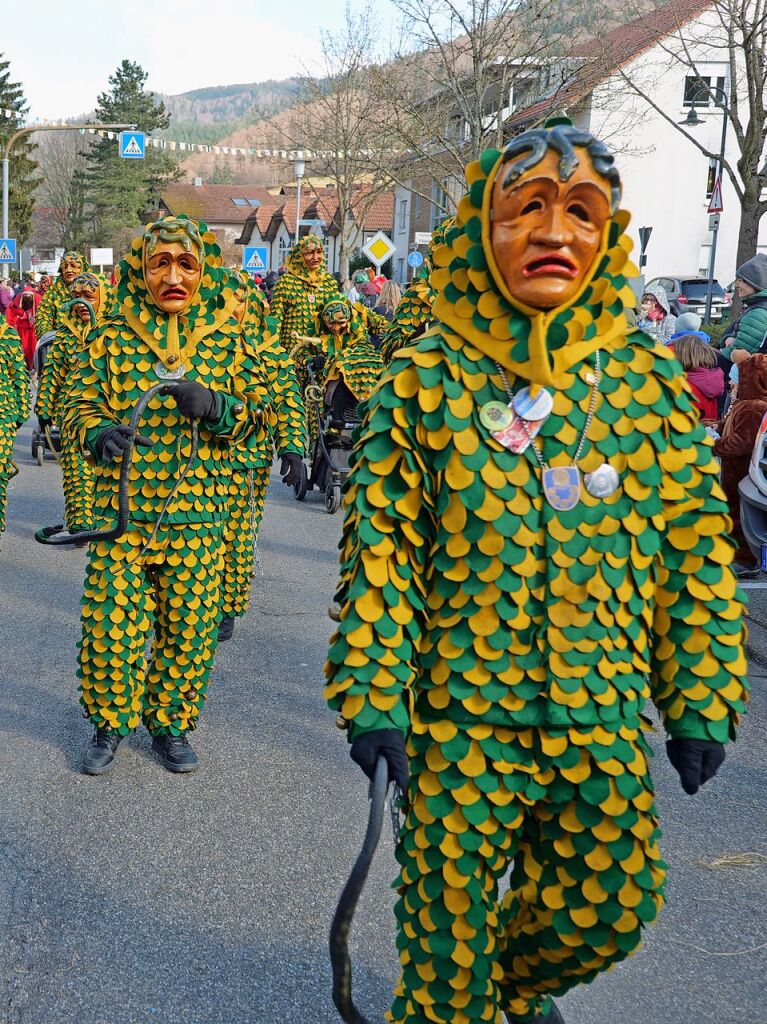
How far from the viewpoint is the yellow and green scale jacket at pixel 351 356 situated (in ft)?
37.7

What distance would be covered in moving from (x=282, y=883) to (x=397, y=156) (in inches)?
1379

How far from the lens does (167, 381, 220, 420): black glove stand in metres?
4.79

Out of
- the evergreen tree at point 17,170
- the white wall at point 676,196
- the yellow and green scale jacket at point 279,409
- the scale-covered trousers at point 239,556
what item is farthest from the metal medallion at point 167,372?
the evergreen tree at point 17,170

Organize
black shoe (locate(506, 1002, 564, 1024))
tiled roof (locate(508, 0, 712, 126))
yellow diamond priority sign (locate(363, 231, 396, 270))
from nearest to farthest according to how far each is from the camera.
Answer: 1. black shoe (locate(506, 1002, 564, 1024))
2. tiled roof (locate(508, 0, 712, 126))
3. yellow diamond priority sign (locate(363, 231, 396, 270))

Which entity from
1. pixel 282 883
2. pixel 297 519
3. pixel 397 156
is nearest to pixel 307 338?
pixel 297 519

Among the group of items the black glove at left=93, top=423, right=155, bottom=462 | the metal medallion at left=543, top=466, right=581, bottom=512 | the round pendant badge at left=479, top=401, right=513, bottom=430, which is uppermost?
the round pendant badge at left=479, top=401, right=513, bottom=430

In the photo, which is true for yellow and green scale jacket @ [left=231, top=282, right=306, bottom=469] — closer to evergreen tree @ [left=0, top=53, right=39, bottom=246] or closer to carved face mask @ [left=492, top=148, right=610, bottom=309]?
carved face mask @ [left=492, top=148, right=610, bottom=309]

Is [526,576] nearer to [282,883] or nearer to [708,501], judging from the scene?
[708,501]

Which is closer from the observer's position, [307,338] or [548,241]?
[548,241]

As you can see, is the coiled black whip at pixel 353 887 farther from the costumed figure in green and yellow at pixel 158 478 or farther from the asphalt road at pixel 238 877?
the costumed figure in green and yellow at pixel 158 478

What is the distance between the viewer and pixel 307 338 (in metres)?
11.5

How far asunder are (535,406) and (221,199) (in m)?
113

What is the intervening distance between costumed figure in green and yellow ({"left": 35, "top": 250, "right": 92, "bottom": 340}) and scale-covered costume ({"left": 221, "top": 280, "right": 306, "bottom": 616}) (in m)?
5.56

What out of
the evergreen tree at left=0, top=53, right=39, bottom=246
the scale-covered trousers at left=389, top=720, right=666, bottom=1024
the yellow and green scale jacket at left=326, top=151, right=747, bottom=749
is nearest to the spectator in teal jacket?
the yellow and green scale jacket at left=326, top=151, right=747, bottom=749
